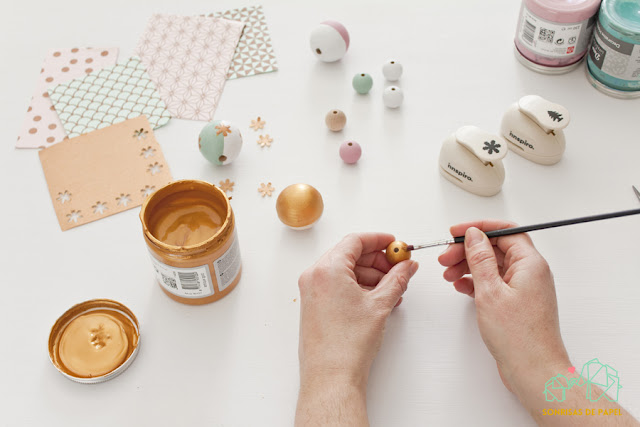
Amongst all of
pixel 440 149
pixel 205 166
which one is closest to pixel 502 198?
pixel 440 149

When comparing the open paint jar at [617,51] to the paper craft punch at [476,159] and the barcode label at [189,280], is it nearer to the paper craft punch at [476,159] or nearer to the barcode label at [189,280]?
the paper craft punch at [476,159]

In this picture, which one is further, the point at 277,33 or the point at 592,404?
the point at 277,33

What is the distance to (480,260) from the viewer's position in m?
0.85

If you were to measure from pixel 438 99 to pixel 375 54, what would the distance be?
0.18m

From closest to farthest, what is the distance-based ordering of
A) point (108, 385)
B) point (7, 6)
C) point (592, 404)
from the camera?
point (592, 404)
point (108, 385)
point (7, 6)

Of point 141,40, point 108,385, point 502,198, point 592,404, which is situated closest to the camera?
point 592,404

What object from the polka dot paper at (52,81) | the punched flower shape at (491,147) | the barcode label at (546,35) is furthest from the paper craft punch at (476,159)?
the polka dot paper at (52,81)

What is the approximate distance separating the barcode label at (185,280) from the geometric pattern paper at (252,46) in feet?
1.65

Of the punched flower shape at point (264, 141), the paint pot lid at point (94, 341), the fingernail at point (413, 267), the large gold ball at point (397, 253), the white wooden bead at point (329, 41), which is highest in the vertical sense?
the white wooden bead at point (329, 41)

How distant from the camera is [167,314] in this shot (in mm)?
936

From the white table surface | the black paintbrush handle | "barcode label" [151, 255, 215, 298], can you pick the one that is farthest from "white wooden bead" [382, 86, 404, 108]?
"barcode label" [151, 255, 215, 298]

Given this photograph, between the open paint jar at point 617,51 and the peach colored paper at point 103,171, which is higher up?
the open paint jar at point 617,51

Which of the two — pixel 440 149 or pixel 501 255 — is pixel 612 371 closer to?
pixel 501 255

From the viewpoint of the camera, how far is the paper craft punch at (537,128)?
3.41 feet
